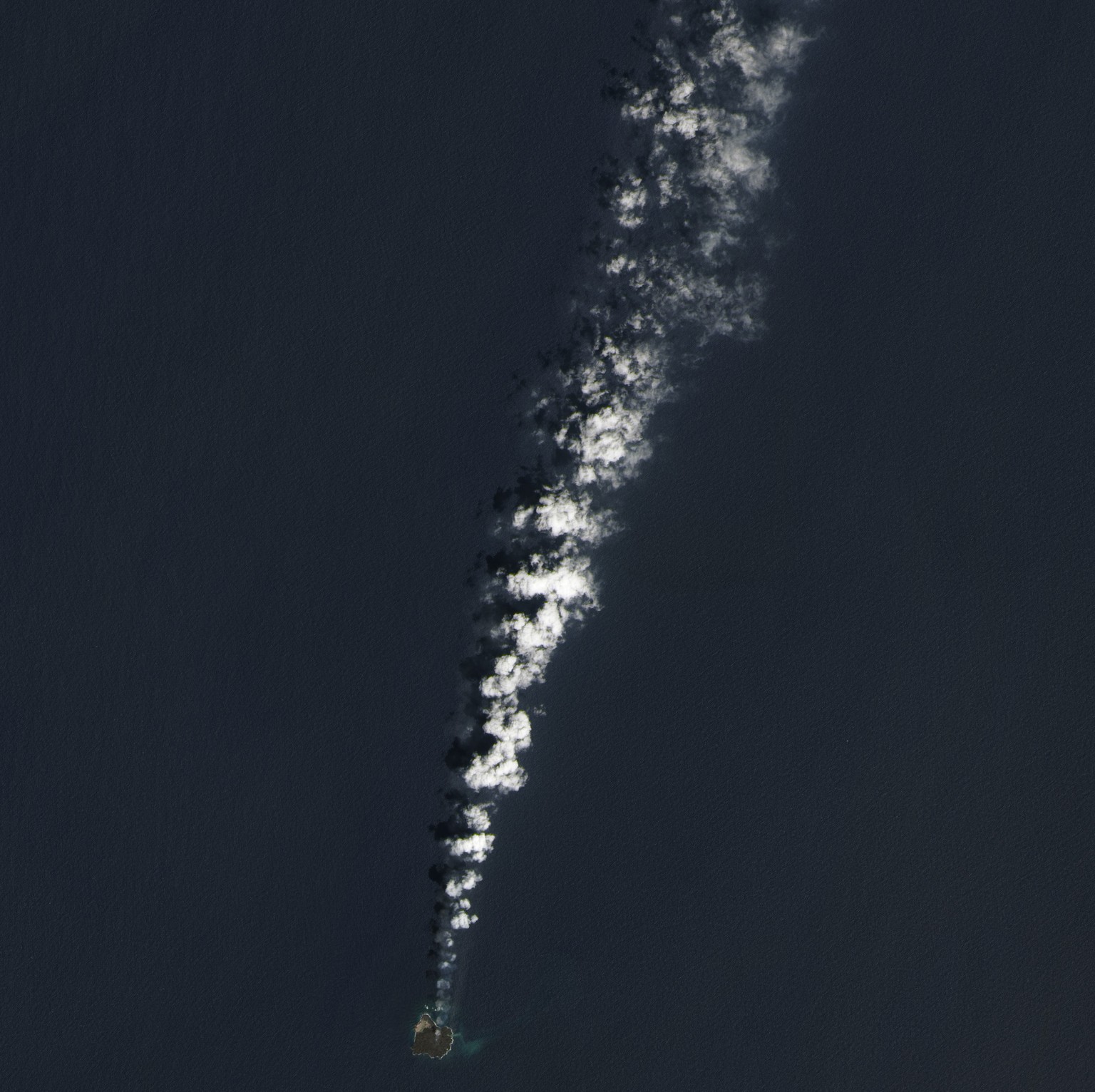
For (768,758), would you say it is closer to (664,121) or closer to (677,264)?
(677,264)

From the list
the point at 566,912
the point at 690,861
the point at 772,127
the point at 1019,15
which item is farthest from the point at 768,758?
the point at 1019,15

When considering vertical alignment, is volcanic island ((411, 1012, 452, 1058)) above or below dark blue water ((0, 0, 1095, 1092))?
below

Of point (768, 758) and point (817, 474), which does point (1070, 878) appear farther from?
point (817, 474)

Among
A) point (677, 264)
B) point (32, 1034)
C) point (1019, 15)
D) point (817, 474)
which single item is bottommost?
point (32, 1034)

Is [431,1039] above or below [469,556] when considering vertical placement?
below

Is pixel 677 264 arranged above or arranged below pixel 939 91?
below
